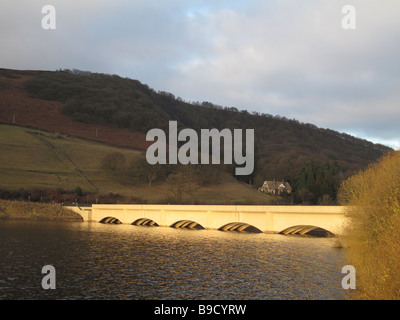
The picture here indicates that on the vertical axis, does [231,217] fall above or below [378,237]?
below

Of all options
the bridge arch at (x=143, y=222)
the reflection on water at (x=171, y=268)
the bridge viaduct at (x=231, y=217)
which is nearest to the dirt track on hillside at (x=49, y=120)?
the bridge viaduct at (x=231, y=217)

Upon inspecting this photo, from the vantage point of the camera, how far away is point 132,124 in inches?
6058

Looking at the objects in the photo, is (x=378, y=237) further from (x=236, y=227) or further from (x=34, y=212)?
(x=34, y=212)

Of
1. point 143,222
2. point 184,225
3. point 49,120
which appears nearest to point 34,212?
point 143,222

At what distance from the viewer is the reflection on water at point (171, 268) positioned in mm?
21406

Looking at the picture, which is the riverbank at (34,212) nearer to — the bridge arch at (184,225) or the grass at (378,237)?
the bridge arch at (184,225)

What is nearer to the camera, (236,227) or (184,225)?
(236,227)

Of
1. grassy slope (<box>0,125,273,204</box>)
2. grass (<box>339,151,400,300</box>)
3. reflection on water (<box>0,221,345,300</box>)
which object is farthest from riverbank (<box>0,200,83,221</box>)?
grass (<box>339,151,400,300</box>)

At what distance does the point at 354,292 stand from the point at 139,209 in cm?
5233

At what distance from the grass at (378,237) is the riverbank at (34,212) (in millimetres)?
59045

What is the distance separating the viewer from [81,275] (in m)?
25.3

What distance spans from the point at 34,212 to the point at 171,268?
52721 mm
